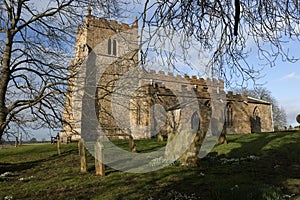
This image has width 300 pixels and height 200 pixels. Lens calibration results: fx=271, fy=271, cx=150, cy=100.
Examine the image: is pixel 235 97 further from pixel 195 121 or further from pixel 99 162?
pixel 99 162

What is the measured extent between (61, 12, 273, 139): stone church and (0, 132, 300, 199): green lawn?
145 cm

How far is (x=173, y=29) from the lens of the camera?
156 inches

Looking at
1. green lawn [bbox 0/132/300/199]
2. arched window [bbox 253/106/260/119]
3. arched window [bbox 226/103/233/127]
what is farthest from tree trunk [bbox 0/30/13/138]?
arched window [bbox 253/106/260/119]

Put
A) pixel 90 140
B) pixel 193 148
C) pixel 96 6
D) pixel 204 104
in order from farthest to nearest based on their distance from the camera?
pixel 204 104
pixel 90 140
pixel 193 148
pixel 96 6

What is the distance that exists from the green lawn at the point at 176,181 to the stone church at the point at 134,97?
57.0 inches

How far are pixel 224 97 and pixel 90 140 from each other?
64.8 feet

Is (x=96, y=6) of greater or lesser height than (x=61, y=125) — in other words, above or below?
above

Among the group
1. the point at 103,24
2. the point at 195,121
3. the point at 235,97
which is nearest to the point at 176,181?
the point at 103,24

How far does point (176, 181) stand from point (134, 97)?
247 cm

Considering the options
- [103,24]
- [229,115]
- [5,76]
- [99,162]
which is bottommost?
[99,162]

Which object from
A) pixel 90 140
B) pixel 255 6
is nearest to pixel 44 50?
pixel 255 6

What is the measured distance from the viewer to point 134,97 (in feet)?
24.6

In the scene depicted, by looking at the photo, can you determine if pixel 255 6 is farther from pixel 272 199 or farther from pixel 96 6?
pixel 96 6

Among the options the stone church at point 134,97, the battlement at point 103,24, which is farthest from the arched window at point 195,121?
the battlement at point 103,24
